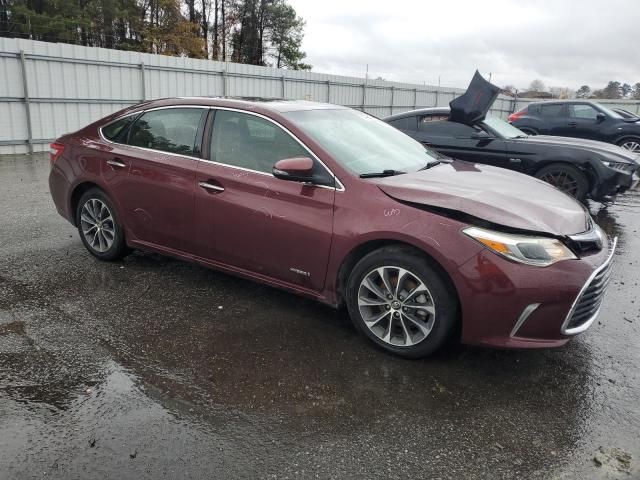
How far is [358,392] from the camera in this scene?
283cm

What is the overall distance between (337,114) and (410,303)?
182 centimetres

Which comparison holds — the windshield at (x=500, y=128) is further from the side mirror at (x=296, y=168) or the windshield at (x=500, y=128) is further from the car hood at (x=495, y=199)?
the side mirror at (x=296, y=168)

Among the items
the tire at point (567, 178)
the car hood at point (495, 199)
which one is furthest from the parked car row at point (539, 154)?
the car hood at point (495, 199)

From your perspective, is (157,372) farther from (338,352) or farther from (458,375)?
(458,375)

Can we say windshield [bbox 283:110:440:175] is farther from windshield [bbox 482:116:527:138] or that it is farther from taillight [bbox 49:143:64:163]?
windshield [bbox 482:116:527:138]

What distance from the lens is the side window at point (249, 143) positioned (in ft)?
11.8

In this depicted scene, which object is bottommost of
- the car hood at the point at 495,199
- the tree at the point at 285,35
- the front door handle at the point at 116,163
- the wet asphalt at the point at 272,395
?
the wet asphalt at the point at 272,395

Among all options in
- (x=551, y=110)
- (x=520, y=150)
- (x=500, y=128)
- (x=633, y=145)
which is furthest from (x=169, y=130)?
(x=633, y=145)

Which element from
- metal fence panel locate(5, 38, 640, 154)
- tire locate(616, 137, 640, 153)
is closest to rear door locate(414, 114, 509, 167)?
tire locate(616, 137, 640, 153)

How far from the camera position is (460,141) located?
7.58 m

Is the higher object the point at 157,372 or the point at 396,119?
the point at 396,119

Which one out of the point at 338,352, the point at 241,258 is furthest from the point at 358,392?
the point at 241,258

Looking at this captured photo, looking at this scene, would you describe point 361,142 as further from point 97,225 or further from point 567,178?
point 567,178

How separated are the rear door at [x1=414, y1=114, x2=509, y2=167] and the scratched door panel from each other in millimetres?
4676
